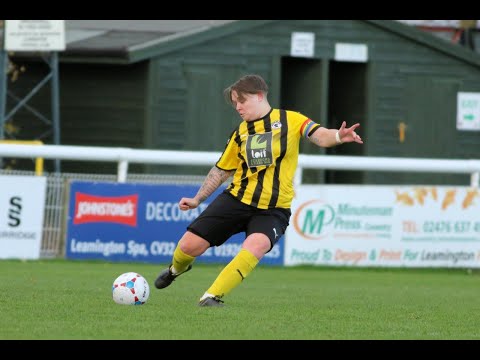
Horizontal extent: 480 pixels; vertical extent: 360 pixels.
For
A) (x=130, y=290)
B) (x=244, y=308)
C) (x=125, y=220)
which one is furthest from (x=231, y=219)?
(x=125, y=220)

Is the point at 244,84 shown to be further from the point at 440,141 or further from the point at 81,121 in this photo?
the point at 440,141

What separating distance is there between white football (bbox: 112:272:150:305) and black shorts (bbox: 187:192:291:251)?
64 centimetres

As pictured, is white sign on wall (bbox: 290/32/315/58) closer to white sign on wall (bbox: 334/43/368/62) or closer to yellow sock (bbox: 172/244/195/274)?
white sign on wall (bbox: 334/43/368/62)

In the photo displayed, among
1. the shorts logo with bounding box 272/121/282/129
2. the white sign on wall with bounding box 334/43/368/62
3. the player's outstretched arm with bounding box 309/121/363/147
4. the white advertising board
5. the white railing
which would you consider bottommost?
the white advertising board

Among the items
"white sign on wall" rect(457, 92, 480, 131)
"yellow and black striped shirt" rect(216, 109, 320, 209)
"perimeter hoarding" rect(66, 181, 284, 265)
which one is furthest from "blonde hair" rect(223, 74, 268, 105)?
"white sign on wall" rect(457, 92, 480, 131)

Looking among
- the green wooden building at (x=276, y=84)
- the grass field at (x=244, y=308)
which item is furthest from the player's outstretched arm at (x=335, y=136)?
the green wooden building at (x=276, y=84)

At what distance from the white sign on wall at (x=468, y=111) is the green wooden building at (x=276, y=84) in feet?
0.41

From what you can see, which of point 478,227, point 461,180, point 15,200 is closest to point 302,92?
point 461,180

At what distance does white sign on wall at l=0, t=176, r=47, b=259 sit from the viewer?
1523cm

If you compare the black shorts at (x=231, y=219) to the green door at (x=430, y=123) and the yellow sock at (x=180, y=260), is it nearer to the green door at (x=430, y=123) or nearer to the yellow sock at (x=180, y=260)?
the yellow sock at (x=180, y=260)

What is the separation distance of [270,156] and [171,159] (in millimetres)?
6612

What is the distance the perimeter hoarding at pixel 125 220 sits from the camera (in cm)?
1555

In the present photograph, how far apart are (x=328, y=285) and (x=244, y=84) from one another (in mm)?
4427

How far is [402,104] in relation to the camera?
23.8m
